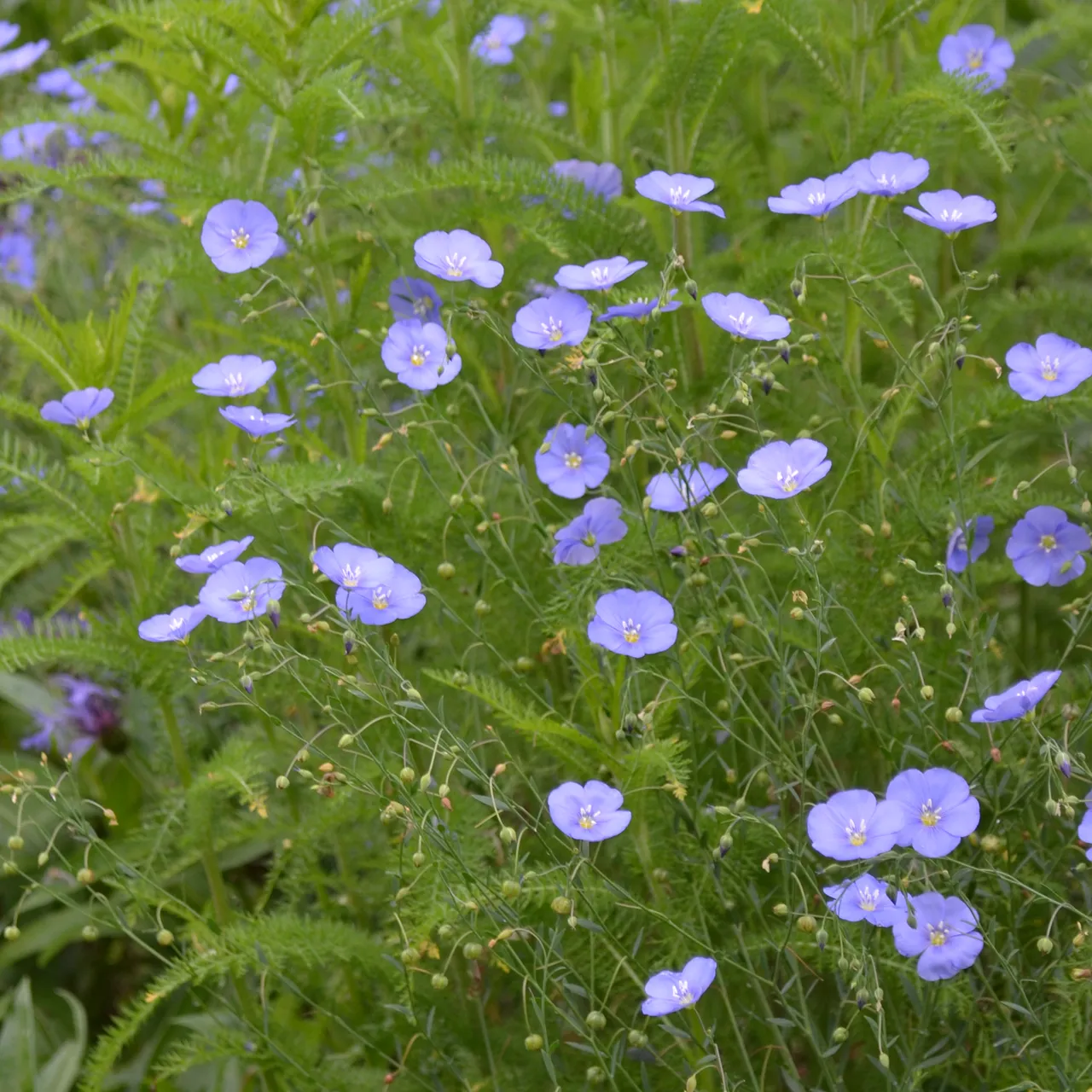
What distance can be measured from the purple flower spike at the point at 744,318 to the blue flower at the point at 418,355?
349 mm

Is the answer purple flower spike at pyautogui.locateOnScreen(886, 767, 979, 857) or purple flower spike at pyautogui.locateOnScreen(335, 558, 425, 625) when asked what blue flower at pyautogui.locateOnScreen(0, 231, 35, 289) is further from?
purple flower spike at pyautogui.locateOnScreen(886, 767, 979, 857)

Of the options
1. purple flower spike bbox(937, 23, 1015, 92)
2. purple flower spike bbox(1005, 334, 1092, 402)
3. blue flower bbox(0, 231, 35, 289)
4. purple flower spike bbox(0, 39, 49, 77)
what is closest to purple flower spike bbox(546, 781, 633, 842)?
purple flower spike bbox(1005, 334, 1092, 402)

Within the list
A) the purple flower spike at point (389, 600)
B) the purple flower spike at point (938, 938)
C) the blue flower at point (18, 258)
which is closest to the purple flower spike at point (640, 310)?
the purple flower spike at point (389, 600)

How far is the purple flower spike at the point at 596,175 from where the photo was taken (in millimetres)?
2133

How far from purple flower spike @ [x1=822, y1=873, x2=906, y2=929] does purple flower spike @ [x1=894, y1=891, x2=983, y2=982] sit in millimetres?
24

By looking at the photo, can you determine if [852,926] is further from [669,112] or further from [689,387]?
[669,112]

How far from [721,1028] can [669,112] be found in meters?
1.41

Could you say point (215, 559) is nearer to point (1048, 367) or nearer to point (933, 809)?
point (933, 809)

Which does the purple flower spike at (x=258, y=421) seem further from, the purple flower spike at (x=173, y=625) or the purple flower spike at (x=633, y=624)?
the purple flower spike at (x=633, y=624)

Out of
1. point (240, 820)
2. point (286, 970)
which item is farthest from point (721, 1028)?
point (240, 820)

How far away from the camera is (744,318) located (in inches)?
64.6

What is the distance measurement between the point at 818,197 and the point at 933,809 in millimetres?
805

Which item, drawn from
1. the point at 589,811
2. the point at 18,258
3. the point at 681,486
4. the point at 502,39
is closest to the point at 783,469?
the point at 681,486

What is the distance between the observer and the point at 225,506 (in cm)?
148
